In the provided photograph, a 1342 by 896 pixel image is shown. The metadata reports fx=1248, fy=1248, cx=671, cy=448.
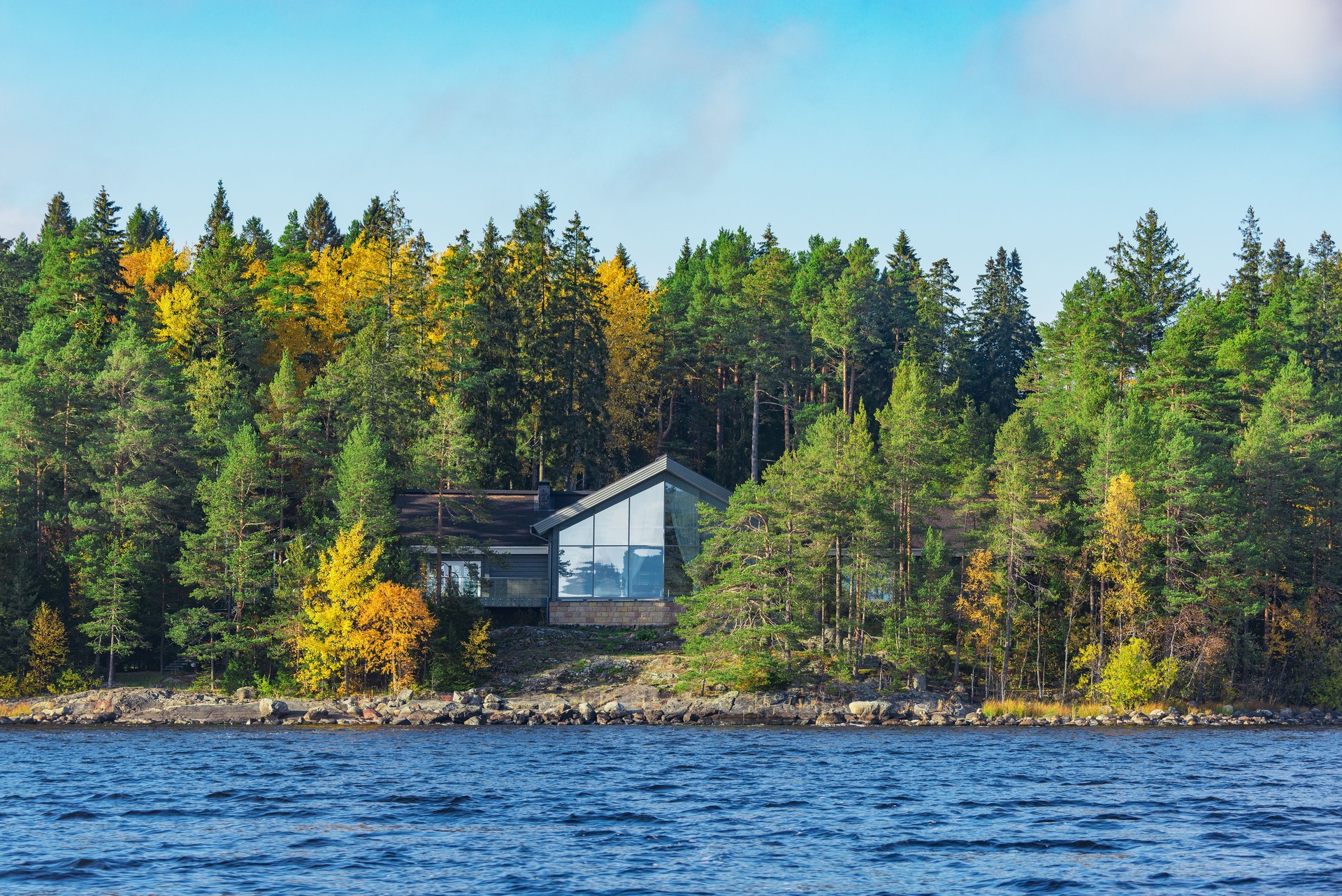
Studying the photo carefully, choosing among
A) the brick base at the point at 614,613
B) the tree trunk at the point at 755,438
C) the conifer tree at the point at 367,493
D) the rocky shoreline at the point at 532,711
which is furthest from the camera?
the tree trunk at the point at 755,438

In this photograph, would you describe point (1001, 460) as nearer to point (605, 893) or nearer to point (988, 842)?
point (988, 842)

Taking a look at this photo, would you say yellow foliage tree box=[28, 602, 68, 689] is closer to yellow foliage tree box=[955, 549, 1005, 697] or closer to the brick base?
the brick base

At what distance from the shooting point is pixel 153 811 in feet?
78.4

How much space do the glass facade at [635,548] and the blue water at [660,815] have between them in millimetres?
14087

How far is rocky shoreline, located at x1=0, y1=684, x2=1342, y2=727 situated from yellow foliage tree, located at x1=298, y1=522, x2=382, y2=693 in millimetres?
1206

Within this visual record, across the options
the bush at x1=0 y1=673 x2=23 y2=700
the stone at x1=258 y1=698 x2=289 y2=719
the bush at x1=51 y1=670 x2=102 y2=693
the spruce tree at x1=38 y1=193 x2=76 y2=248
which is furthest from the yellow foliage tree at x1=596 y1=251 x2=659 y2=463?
the spruce tree at x1=38 y1=193 x2=76 y2=248

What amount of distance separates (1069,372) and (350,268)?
4160 cm

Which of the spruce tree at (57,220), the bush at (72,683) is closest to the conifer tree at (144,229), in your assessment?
the spruce tree at (57,220)

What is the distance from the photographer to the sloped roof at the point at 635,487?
51.1 metres

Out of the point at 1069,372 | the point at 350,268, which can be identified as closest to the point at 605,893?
the point at 1069,372

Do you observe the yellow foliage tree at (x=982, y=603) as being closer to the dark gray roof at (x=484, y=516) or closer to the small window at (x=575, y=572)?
the small window at (x=575, y=572)

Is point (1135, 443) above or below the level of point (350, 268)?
below

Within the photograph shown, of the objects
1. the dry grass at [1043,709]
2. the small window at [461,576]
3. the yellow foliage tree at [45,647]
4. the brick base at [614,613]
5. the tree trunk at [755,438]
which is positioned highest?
the tree trunk at [755,438]

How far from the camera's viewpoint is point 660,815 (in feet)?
78.9
